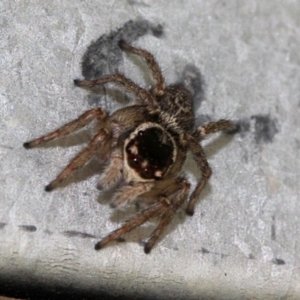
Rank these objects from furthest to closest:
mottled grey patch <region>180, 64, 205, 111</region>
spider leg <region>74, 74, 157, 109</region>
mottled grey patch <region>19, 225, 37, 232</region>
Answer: mottled grey patch <region>180, 64, 205, 111</region>
spider leg <region>74, 74, 157, 109</region>
mottled grey patch <region>19, 225, 37, 232</region>

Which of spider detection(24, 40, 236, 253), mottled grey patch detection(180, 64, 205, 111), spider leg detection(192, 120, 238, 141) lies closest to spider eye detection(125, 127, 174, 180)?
spider detection(24, 40, 236, 253)

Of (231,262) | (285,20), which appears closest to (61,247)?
(231,262)

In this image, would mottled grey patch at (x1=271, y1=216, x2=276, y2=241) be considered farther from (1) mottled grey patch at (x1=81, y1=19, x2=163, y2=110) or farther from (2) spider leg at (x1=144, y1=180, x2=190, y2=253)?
(1) mottled grey patch at (x1=81, y1=19, x2=163, y2=110)

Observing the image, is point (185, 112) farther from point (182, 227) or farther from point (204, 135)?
point (182, 227)

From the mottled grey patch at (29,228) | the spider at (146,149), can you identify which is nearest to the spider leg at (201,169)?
the spider at (146,149)

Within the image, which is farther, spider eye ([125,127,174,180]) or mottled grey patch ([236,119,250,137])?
mottled grey patch ([236,119,250,137])

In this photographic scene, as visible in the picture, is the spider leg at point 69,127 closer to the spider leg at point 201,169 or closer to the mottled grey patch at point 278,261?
the spider leg at point 201,169
